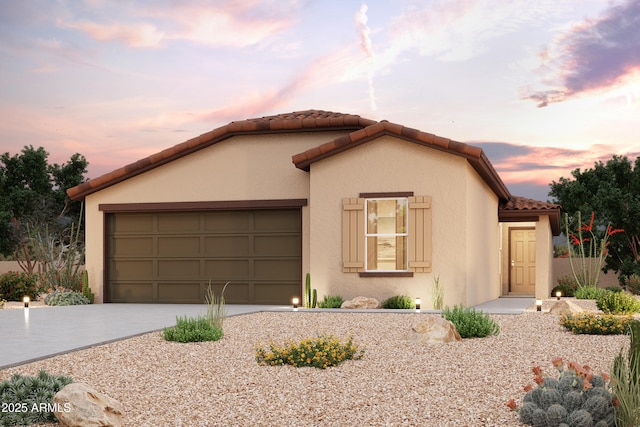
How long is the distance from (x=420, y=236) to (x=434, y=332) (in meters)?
5.56

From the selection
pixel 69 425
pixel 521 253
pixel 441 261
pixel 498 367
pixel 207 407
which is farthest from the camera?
pixel 521 253

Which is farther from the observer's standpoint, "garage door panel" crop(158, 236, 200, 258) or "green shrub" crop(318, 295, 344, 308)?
"garage door panel" crop(158, 236, 200, 258)

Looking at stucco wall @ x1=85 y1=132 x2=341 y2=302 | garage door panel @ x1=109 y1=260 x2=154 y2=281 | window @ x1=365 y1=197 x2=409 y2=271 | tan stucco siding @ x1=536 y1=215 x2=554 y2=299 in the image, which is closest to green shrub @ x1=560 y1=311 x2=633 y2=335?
window @ x1=365 y1=197 x2=409 y2=271

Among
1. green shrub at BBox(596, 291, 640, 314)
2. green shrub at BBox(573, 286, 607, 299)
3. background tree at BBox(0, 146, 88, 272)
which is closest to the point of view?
green shrub at BBox(596, 291, 640, 314)

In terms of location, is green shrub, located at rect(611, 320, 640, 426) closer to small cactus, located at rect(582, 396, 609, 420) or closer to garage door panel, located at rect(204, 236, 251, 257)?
small cactus, located at rect(582, 396, 609, 420)

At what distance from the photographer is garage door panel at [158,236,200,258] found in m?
17.8

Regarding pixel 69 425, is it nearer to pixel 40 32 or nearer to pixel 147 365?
pixel 147 365

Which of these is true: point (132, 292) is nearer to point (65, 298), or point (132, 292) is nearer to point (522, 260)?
point (65, 298)

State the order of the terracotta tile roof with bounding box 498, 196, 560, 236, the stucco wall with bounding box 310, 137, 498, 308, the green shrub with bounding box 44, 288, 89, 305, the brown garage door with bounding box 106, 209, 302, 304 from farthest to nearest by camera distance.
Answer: the terracotta tile roof with bounding box 498, 196, 560, 236 → the green shrub with bounding box 44, 288, 89, 305 → the brown garage door with bounding box 106, 209, 302, 304 → the stucco wall with bounding box 310, 137, 498, 308

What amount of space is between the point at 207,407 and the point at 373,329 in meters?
5.29

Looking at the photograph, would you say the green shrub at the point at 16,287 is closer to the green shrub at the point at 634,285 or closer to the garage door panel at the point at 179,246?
the garage door panel at the point at 179,246

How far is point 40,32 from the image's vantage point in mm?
18953

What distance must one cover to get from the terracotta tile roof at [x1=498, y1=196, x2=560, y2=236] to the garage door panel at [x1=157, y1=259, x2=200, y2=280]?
8708 mm

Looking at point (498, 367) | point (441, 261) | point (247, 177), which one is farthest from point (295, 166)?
point (498, 367)
